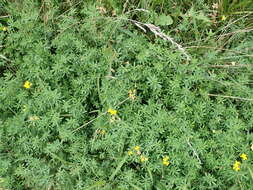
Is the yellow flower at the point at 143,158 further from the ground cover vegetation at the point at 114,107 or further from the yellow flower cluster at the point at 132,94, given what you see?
the yellow flower cluster at the point at 132,94

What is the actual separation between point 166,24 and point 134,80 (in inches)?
35.3

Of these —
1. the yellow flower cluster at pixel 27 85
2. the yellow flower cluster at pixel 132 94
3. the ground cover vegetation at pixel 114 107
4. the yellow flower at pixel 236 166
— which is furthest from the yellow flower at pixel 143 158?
the yellow flower cluster at pixel 27 85

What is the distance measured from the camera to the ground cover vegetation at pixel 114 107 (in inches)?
125

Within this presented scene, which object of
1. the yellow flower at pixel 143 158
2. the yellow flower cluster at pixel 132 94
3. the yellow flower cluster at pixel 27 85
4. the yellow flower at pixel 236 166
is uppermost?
the yellow flower cluster at pixel 27 85

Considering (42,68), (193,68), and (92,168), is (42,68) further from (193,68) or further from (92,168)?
(193,68)

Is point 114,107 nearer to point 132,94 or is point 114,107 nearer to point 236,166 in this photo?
point 132,94

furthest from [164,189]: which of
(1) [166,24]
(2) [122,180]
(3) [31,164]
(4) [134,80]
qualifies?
(1) [166,24]

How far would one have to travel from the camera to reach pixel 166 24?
3.70m

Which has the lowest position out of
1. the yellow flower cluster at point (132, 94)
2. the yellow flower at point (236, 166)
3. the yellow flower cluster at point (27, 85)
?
the yellow flower at point (236, 166)

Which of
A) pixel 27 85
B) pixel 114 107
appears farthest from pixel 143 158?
pixel 27 85

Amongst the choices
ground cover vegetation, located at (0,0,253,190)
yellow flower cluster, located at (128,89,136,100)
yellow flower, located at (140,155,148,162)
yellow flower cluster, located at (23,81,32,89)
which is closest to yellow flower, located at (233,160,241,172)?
ground cover vegetation, located at (0,0,253,190)

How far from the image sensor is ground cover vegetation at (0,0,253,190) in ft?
10.5

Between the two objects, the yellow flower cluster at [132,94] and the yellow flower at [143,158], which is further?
the yellow flower cluster at [132,94]

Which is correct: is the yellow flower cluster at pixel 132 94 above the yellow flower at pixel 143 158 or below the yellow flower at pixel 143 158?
above
